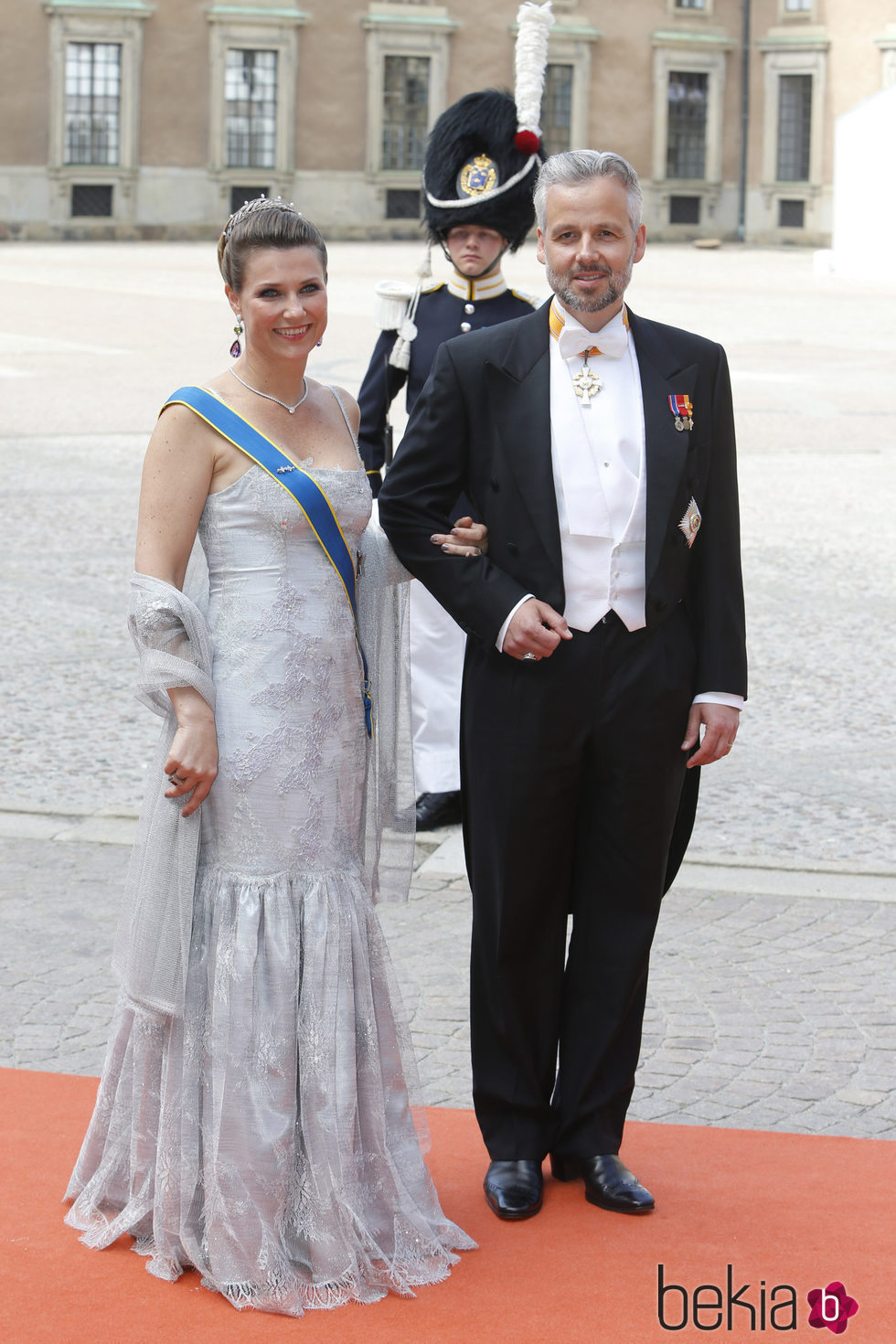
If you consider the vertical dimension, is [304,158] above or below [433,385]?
above

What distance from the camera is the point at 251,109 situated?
1507 inches

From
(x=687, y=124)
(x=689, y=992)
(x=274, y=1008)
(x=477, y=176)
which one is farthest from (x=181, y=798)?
(x=687, y=124)

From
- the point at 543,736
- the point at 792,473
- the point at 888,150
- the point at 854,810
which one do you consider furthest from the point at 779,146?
the point at 543,736

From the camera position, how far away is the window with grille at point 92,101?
37.0 m

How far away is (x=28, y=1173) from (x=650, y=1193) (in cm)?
125

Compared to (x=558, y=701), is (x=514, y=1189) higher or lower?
lower

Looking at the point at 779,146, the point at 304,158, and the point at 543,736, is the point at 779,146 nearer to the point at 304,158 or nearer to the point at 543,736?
the point at 304,158

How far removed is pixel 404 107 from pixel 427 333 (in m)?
36.2

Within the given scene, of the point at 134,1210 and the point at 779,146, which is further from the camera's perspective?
the point at 779,146

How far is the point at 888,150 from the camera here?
99.8ft

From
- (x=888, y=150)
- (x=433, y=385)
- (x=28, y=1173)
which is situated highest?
(x=888, y=150)

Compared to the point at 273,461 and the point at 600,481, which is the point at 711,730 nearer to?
the point at 600,481

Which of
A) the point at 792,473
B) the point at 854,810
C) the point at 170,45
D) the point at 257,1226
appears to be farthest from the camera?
the point at 170,45

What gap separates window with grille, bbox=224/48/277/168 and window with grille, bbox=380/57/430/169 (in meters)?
2.63
